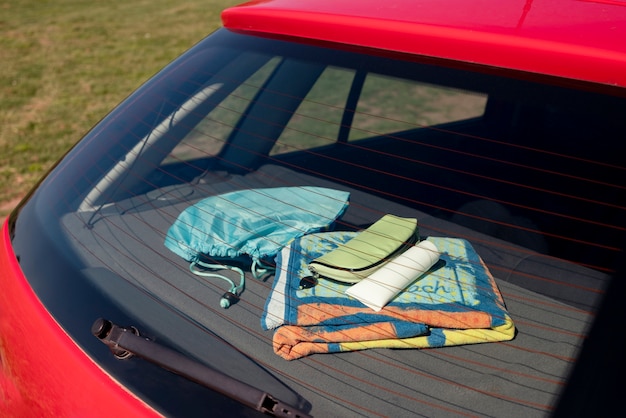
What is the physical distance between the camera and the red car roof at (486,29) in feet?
3.62

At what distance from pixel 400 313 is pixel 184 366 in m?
0.45

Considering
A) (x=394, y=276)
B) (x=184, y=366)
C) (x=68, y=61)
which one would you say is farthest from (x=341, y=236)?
(x=68, y=61)

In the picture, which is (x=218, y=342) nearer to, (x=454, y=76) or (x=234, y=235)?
(x=234, y=235)

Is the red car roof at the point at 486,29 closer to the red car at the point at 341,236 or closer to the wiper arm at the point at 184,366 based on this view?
the red car at the point at 341,236

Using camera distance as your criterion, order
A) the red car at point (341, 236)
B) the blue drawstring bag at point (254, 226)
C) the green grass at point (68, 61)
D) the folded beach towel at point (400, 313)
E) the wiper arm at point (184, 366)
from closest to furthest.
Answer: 1. the wiper arm at point (184, 366)
2. the red car at point (341, 236)
3. the folded beach towel at point (400, 313)
4. the blue drawstring bag at point (254, 226)
5. the green grass at point (68, 61)

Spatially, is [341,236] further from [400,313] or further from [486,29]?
[486,29]

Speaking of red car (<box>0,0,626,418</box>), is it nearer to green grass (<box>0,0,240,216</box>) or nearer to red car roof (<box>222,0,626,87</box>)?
red car roof (<box>222,0,626,87</box>)

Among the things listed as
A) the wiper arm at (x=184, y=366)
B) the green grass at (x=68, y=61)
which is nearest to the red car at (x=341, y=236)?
the wiper arm at (x=184, y=366)

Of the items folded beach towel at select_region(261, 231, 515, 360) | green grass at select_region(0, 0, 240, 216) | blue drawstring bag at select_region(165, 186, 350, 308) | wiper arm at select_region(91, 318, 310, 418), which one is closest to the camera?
wiper arm at select_region(91, 318, 310, 418)

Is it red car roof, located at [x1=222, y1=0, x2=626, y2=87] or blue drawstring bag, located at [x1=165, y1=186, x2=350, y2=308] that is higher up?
red car roof, located at [x1=222, y1=0, x2=626, y2=87]

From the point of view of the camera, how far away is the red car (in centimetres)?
116

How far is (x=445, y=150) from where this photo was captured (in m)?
1.50

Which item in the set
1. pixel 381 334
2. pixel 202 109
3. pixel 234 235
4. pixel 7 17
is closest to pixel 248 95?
pixel 202 109

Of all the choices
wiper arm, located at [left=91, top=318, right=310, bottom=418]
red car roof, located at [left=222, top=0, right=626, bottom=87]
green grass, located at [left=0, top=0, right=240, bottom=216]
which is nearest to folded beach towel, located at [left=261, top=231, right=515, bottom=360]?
wiper arm, located at [left=91, top=318, right=310, bottom=418]
